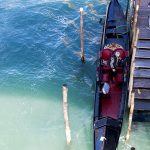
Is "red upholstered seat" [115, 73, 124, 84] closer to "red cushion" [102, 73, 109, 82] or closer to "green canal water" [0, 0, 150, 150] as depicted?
"red cushion" [102, 73, 109, 82]

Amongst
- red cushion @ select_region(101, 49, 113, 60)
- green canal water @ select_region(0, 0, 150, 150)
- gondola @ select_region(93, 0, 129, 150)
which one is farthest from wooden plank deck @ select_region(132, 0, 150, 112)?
red cushion @ select_region(101, 49, 113, 60)

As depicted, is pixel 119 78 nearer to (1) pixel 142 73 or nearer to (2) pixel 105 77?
(2) pixel 105 77

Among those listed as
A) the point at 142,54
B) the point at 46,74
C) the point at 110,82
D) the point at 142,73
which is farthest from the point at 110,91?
the point at 46,74

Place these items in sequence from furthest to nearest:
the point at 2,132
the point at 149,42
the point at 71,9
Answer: the point at 71,9 → the point at 149,42 → the point at 2,132

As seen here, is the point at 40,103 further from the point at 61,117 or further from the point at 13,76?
the point at 13,76

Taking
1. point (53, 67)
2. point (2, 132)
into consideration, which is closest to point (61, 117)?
point (2, 132)

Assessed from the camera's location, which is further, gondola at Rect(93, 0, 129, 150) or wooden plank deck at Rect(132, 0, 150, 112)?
wooden plank deck at Rect(132, 0, 150, 112)
